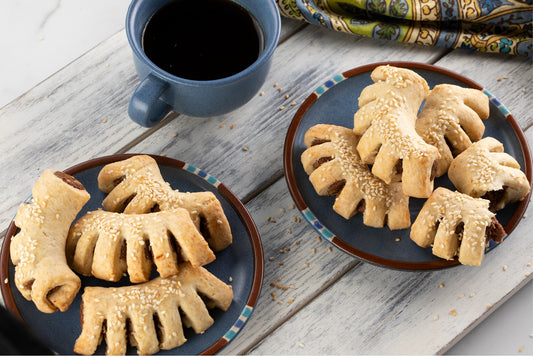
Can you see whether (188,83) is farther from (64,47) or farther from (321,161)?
(64,47)

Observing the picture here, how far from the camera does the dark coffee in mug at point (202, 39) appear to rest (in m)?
1.37

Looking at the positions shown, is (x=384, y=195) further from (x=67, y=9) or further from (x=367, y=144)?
(x=67, y=9)

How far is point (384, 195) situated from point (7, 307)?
78cm

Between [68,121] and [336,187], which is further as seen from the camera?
[68,121]

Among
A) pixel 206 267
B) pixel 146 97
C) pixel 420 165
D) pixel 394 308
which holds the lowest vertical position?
pixel 394 308

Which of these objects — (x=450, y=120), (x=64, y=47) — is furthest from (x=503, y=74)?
(x=64, y=47)

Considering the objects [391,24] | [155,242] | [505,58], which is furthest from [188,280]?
[505,58]

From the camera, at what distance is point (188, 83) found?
126 centimetres

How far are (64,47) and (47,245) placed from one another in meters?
0.72

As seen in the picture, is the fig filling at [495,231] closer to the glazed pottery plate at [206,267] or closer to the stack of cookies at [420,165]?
the stack of cookies at [420,165]

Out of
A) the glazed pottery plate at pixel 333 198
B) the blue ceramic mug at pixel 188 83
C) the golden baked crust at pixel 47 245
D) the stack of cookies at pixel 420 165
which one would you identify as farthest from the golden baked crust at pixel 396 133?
the golden baked crust at pixel 47 245

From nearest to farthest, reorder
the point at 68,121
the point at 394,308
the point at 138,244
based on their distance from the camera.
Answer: the point at 138,244, the point at 394,308, the point at 68,121

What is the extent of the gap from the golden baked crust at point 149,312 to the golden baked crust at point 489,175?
55 centimetres

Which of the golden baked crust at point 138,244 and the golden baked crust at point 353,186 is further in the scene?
the golden baked crust at point 353,186
